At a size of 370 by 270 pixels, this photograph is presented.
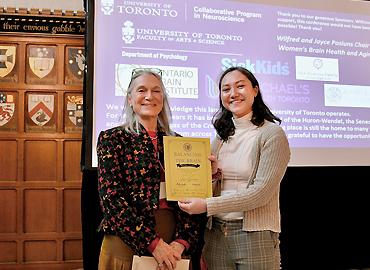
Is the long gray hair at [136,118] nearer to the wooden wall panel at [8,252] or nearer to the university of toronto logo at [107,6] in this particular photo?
the university of toronto logo at [107,6]

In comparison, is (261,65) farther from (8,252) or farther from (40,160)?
(8,252)

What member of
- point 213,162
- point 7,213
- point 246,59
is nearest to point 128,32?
point 246,59

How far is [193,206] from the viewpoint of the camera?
147cm

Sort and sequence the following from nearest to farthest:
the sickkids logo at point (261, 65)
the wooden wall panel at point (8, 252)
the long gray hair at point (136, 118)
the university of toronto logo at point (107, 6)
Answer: the long gray hair at point (136, 118), the university of toronto logo at point (107, 6), the sickkids logo at point (261, 65), the wooden wall panel at point (8, 252)

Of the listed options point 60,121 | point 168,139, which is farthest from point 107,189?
point 60,121

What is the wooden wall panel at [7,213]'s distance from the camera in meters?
4.10

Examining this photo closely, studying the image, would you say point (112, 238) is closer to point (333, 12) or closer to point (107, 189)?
point (107, 189)

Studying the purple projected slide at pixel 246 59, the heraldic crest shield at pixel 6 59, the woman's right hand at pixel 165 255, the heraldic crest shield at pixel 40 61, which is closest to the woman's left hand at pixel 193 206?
the woman's right hand at pixel 165 255

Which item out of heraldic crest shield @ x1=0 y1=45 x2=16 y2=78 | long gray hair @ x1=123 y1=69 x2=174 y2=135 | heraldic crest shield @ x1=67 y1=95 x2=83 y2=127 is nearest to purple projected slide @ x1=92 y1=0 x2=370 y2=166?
long gray hair @ x1=123 y1=69 x2=174 y2=135

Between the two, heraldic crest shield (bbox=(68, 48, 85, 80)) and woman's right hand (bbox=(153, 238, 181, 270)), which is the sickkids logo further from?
heraldic crest shield (bbox=(68, 48, 85, 80))

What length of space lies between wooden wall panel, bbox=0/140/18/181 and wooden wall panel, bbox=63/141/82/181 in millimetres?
471

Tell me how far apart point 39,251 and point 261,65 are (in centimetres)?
278

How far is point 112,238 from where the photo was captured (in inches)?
58.8

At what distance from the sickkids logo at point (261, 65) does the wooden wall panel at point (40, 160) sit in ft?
6.91
